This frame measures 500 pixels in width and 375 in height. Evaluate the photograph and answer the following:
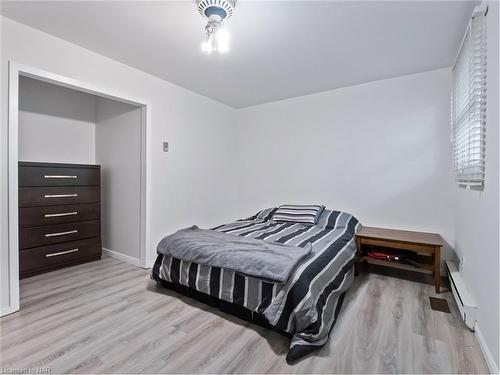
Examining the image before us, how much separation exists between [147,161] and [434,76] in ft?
11.0

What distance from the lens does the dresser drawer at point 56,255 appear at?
2617 millimetres

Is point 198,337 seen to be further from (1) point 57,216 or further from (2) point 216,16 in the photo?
(1) point 57,216

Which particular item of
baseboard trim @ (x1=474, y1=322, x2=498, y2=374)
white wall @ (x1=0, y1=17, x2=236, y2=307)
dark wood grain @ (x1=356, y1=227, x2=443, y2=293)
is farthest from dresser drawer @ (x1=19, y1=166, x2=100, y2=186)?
baseboard trim @ (x1=474, y1=322, x2=498, y2=374)

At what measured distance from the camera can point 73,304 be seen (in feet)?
6.85

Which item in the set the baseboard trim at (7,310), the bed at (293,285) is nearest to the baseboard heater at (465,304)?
the bed at (293,285)

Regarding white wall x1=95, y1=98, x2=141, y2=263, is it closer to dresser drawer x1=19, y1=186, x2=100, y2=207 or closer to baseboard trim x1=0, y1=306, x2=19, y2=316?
dresser drawer x1=19, y1=186, x2=100, y2=207

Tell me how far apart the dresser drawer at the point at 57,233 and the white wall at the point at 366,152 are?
2.29 meters

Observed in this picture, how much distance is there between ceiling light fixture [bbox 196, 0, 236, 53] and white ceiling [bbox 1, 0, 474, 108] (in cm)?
14

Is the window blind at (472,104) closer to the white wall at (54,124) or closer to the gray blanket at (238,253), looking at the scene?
the gray blanket at (238,253)

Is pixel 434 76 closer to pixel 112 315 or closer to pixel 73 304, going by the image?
pixel 112 315

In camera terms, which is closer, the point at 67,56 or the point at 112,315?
the point at 112,315

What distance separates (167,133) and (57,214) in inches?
61.3

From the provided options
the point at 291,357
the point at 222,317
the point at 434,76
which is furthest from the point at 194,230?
the point at 434,76

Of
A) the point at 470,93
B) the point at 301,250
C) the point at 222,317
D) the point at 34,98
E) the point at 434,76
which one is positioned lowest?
the point at 222,317
